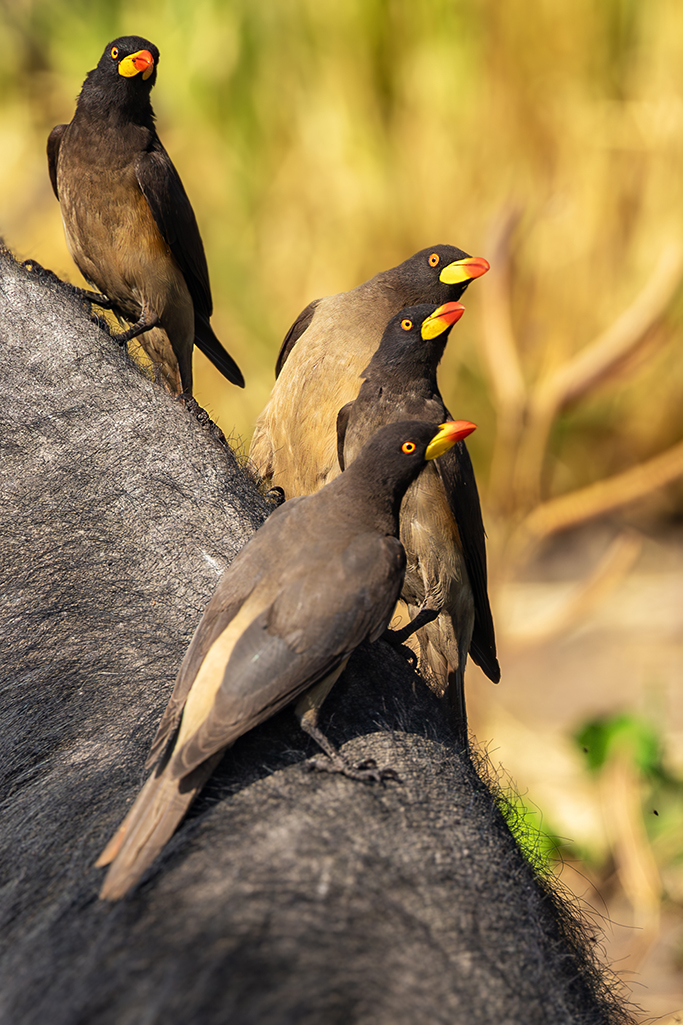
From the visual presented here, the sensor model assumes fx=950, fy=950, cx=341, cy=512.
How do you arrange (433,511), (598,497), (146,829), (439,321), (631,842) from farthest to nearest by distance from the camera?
(598,497), (631,842), (433,511), (439,321), (146,829)

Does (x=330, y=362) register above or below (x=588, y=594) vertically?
above

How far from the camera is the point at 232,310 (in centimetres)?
491

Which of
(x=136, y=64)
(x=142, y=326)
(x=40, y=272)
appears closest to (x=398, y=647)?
(x=142, y=326)

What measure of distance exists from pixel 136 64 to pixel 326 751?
1775mm

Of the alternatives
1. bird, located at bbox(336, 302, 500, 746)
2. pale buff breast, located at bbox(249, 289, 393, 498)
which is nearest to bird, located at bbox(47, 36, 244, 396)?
pale buff breast, located at bbox(249, 289, 393, 498)

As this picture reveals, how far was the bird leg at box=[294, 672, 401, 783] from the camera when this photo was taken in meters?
1.28

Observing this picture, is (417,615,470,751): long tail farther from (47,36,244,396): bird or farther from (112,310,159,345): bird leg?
(112,310,159,345): bird leg

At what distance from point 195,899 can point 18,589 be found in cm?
82

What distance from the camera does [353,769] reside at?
128cm

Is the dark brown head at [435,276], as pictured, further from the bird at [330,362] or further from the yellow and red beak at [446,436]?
the yellow and red beak at [446,436]

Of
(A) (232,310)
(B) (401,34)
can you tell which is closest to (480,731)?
(A) (232,310)

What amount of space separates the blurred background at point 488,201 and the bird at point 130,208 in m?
2.32

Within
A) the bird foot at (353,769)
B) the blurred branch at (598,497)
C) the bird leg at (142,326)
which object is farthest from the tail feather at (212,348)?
the blurred branch at (598,497)

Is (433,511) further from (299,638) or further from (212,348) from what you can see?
(212,348)
